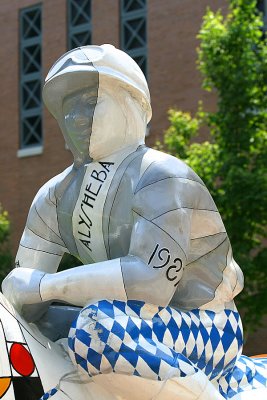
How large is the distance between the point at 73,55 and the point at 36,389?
120 cm

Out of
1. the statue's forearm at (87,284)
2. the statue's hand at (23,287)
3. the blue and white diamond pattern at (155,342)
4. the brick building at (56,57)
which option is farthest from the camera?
the brick building at (56,57)

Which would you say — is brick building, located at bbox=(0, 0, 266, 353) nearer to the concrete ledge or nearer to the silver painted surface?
the concrete ledge

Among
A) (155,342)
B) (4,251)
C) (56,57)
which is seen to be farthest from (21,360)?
(56,57)

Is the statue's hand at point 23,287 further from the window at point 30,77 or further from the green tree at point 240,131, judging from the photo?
the window at point 30,77

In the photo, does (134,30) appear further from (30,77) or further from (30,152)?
(30,152)

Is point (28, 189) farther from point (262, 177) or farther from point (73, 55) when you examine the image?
point (73, 55)

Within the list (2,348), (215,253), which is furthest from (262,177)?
(2,348)

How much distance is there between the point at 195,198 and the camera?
2.74 meters

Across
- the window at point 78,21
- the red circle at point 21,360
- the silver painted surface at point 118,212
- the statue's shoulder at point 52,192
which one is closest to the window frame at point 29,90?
the window at point 78,21

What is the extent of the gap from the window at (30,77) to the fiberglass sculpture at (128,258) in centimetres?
1532

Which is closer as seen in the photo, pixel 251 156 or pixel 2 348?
pixel 2 348

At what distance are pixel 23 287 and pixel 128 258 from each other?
0.39 meters

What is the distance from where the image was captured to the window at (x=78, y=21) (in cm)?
1764

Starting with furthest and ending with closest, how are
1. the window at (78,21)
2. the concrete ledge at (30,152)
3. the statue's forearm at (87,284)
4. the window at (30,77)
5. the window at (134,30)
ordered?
the window at (30,77) < the concrete ledge at (30,152) < the window at (78,21) < the window at (134,30) < the statue's forearm at (87,284)
